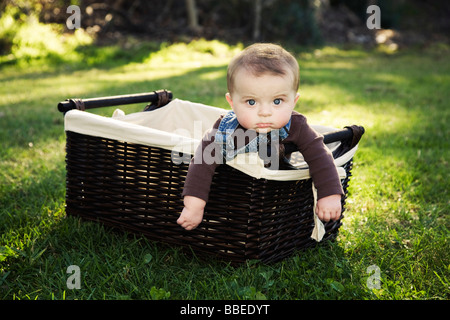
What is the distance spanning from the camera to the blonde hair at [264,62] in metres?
1.75

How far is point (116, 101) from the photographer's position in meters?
2.60

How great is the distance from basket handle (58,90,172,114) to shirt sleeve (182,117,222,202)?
2.99ft

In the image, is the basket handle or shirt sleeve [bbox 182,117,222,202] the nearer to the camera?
shirt sleeve [bbox 182,117,222,202]

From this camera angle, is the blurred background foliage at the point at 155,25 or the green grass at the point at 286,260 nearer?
the green grass at the point at 286,260

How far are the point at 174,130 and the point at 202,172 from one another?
3.78 ft

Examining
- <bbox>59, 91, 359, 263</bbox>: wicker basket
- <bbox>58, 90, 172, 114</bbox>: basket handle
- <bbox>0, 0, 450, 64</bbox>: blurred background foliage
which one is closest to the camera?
<bbox>59, 91, 359, 263</bbox>: wicker basket

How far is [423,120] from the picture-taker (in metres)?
4.55

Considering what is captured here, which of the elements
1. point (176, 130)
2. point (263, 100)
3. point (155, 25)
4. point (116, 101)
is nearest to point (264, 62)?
point (263, 100)

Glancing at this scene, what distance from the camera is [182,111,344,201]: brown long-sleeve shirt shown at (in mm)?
1807

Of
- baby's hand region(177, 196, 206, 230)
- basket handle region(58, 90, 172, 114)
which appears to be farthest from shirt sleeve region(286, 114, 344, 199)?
basket handle region(58, 90, 172, 114)

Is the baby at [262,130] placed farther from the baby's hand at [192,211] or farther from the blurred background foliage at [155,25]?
the blurred background foliage at [155,25]

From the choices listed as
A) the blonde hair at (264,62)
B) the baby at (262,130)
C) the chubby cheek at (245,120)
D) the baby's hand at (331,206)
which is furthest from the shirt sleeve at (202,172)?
the baby's hand at (331,206)

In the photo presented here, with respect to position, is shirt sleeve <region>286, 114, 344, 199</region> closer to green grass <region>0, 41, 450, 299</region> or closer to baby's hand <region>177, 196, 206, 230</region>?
green grass <region>0, 41, 450, 299</region>

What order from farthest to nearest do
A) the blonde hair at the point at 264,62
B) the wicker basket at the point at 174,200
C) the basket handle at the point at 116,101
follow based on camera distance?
1. the basket handle at the point at 116,101
2. the wicker basket at the point at 174,200
3. the blonde hair at the point at 264,62
